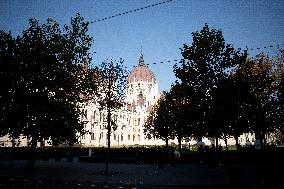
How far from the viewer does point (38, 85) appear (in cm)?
2459

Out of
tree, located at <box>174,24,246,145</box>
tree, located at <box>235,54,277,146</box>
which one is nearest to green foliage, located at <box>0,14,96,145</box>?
tree, located at <box>174,24,246,145</box>

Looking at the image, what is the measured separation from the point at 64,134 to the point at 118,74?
25.8 ft

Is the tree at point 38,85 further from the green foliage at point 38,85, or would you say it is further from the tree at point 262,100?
the tree at point 262,100

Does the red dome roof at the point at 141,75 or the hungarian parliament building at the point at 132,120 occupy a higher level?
the red dome roof at the point at 141,75

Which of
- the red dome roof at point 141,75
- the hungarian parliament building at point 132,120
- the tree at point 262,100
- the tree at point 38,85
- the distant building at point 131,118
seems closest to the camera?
the tree at point 38,85

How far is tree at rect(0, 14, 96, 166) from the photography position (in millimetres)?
24422

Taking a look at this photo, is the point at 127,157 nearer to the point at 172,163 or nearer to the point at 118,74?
the point at 172,163

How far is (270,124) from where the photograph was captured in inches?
1500

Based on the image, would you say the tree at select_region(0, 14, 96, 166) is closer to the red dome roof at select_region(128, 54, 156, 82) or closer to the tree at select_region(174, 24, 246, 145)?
the tree at select_region(174, 24, 246, 145)

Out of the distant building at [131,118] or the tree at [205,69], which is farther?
the distant building at [131,118]

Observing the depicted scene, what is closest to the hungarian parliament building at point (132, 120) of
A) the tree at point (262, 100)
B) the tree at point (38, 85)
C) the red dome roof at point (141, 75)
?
the red dome roof at point (141, 75)

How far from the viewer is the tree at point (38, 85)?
80.1 feet

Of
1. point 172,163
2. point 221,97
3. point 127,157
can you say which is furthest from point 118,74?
point 127,157

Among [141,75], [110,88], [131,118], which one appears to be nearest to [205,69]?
[110,88]
